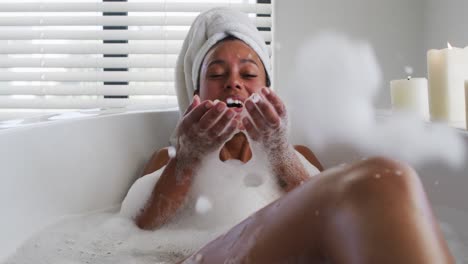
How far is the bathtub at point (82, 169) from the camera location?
102 centimetres

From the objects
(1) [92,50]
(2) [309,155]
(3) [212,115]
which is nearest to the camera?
(3) [212,115]

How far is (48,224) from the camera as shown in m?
1.11

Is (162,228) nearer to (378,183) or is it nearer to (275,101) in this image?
(275,101)

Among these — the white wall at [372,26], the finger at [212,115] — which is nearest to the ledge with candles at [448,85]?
the finger at [212,115]

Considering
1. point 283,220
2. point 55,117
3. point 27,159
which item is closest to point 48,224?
point 27,159

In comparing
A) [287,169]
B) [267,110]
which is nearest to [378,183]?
[267,110]

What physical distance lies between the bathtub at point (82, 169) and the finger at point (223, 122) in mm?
381

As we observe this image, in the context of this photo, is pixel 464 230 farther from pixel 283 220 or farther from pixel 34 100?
pixel 34 100

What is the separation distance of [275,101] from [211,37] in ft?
1.20

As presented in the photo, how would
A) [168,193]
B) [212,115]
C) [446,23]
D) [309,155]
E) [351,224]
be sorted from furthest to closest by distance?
[446,23], [309,155], [168,193], [212,115], [351,224]

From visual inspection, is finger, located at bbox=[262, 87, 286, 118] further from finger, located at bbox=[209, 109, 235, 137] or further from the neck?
the neck

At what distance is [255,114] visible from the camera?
0.98 meters

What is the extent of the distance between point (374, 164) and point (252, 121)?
0.45 meters

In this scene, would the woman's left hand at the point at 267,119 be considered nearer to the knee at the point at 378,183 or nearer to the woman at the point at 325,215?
the woman at the point at 325,215
